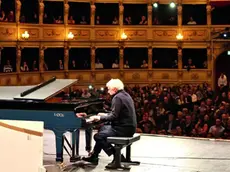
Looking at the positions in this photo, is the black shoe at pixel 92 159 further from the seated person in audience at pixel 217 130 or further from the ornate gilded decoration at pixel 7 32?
the ornate gilded decoration at pixel 7 32

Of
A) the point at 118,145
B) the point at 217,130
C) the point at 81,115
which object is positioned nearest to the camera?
the point at 118,145

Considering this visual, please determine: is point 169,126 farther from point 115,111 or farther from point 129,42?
point 129,42

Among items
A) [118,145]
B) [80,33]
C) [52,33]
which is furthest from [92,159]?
[80,33]

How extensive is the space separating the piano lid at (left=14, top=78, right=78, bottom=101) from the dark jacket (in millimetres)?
906

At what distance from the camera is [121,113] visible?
6.92 meters

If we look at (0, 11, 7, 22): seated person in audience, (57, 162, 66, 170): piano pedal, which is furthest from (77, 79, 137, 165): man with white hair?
(0, 11, 7, 22): seated person in audience

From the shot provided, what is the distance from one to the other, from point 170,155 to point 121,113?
153cm

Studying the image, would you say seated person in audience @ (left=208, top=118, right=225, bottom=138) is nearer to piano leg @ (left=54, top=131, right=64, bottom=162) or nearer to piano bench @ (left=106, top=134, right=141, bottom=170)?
piano bench @ (left=106, top=134, right=141, bottom=170)

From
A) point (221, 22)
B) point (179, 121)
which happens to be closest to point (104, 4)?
point (221, 22)

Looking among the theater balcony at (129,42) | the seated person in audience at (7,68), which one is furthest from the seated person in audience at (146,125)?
the theater balcony at (129,42)

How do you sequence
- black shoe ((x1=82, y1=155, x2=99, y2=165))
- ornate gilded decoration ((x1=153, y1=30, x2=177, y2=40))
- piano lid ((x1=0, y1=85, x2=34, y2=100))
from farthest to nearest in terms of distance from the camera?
ornate gilded decoration ((x1=153, y1=30, x2=177, y2=40)) < piano lid ((x1=0, y1=85, x2=34, y2=100)) < black shoe ((x1=82, y1=155, x2=99, y2=165))

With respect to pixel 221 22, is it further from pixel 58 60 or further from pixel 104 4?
pixel 58 60

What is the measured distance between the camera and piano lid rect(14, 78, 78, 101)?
23.5ft

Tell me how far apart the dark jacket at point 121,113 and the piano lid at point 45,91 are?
906mm
